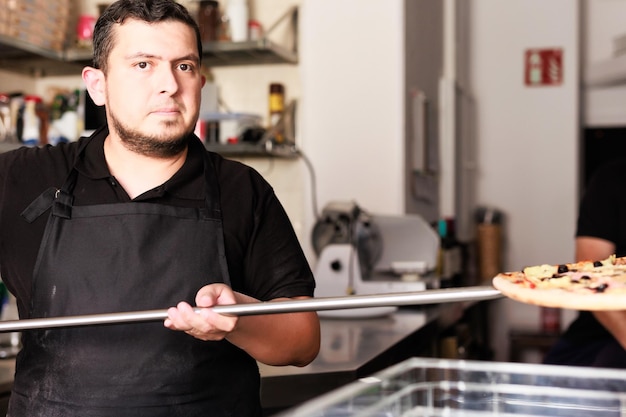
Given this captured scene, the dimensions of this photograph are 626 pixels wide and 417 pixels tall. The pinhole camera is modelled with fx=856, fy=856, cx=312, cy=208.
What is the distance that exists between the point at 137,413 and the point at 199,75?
2.16ft

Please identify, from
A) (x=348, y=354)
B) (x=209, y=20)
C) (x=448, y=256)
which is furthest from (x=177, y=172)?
(x=448, y=256)

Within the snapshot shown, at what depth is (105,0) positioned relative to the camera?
13.9ft

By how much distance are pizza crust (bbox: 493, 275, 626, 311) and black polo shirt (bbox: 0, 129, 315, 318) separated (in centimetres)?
57

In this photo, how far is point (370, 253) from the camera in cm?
361

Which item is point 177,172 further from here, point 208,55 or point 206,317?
point 208,55

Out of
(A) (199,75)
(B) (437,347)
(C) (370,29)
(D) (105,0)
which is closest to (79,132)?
(D) (105,0)

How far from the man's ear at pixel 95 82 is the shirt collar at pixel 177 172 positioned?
0.31ft

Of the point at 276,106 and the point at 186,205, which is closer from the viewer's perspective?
the point at 186,205

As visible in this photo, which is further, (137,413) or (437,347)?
(437,347)

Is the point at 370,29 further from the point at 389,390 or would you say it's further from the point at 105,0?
the point at 389,390

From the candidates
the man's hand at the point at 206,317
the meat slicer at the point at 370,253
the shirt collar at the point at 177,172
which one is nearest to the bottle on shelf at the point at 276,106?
the meat slicer at the point at 370,253

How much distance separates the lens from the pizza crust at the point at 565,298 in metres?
1.14

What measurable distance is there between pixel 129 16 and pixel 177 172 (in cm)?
32

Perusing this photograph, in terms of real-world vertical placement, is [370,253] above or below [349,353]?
above
